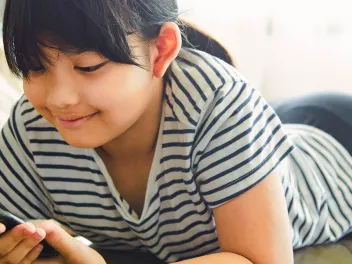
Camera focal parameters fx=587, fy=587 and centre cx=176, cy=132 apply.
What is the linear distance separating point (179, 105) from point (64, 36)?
0.66ft

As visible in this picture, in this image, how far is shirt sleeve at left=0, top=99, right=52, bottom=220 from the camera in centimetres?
82

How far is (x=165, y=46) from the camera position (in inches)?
26.5

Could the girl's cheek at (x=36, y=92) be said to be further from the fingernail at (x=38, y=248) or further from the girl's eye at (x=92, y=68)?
the fingernail at (x=38, y=248)

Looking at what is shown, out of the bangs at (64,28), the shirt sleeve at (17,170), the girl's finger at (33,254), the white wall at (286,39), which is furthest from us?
the white wall at (286,39)

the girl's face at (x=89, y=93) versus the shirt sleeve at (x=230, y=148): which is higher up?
the girl's face at (x=89, y=93)

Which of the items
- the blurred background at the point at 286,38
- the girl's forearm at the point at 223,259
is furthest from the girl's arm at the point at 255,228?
the blurred background at the point at 286,38

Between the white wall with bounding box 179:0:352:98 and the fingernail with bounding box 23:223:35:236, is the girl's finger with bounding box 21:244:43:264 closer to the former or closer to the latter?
the fingernail with bounding box 23:223:35:236

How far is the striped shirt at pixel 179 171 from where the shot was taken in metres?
0.71

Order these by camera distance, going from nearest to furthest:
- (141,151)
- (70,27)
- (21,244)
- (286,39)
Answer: (70,27), (21,244), (141,151), (286,39)

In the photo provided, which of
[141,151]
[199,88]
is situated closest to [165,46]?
[199,88]

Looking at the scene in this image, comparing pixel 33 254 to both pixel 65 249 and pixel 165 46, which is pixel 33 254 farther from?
pixel 165 46

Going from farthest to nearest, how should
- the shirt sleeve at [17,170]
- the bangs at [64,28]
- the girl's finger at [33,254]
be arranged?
1. the shirt sleeve at [17,170]
2. the girl's finger at [33,254]
3. the bangs at [64,28]

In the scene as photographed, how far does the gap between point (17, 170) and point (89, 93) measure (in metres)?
0.25

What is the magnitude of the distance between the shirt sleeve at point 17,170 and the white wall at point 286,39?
60 centimetres
